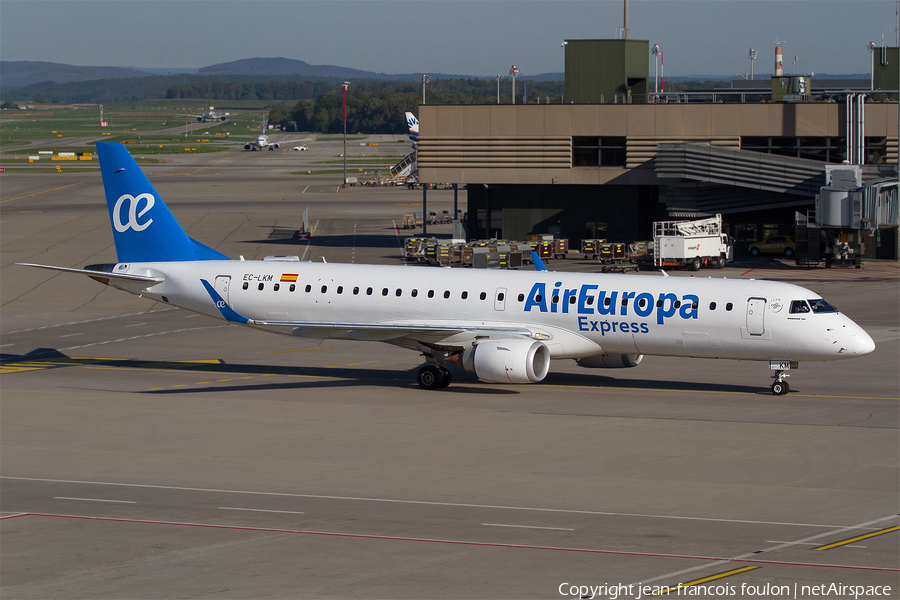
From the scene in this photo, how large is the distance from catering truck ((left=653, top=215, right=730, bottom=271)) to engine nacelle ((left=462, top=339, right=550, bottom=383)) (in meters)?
38.8

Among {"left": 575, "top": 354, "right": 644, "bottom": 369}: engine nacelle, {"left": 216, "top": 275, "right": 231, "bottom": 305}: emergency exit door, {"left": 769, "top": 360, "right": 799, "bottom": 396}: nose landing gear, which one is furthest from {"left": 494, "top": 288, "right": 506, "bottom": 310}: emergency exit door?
{"left": 216, "top": 275, "right": 231, "bottom": 305}: emergency exit door

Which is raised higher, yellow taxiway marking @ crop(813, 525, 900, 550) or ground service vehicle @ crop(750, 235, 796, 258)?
ground service vehicle @ crop(750, 235, 796, 258)

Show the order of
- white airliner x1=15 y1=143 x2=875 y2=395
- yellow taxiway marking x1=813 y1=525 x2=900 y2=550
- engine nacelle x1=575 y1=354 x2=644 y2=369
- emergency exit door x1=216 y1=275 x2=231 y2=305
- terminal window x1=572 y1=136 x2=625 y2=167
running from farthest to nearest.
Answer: terminal window x1=572 y1=136 x2=625 y2=167 → emergency exit door x1=216 y1=275 x2=231 y2=305 → engine nacelle x1=575 y1=354 x2=644 y2=369 → white airliner x1=15 y1=143 x2=875 y2=395 → yellow taxiway marking x1=813 y1=525 x2=900 y2=550

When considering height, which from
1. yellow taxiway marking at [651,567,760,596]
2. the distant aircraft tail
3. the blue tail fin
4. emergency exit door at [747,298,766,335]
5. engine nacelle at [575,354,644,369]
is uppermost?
the distant aircraft tail

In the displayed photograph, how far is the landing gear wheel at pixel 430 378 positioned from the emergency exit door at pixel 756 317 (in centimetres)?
1092

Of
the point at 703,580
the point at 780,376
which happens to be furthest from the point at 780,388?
the point at 703,580

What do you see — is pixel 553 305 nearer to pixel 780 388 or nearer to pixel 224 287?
pixel 780 388

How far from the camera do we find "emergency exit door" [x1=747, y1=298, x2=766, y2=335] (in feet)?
117

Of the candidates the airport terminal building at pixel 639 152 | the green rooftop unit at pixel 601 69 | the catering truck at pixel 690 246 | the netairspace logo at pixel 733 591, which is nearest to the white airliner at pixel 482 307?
the netairspace logo at pixel 733 591

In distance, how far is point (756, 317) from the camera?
3566 centimetres

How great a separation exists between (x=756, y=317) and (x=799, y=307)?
142 centimetres

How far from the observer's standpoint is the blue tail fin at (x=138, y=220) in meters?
43.2

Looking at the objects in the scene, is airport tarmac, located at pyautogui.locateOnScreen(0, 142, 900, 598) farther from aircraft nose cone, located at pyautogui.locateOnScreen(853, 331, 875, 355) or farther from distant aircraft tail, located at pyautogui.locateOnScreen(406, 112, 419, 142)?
distant aircraft tail, located at pyautogui.locateOnScreen(406, 112, 419, 142)

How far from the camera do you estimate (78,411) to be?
35969mm
